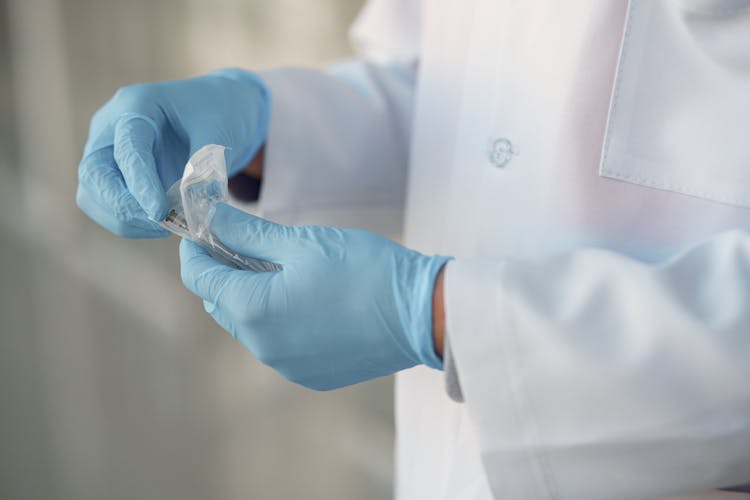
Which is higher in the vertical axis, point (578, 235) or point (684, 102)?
point (684, 102)

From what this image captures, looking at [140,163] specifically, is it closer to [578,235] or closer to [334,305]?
[334,305]

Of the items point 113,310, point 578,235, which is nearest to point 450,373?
point 578,235

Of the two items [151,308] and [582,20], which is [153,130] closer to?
[582,20]

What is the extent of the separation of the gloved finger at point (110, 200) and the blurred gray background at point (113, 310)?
0.56m

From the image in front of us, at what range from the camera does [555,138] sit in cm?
71

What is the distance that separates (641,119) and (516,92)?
0.47 ft

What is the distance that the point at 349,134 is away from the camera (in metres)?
1.01

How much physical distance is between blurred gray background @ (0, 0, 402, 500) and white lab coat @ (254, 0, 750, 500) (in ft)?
1.59

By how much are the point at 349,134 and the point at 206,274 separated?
0.43 meters

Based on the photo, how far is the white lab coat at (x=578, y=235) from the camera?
0.53 meters

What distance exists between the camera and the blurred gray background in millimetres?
1230

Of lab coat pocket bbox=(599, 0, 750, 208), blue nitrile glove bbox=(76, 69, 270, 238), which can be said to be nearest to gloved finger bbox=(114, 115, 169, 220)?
blue nitrile glove bbox=(76, 69, 270, 238)

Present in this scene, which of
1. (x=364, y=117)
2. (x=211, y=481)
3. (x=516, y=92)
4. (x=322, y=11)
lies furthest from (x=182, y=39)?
(x=211, y=481)

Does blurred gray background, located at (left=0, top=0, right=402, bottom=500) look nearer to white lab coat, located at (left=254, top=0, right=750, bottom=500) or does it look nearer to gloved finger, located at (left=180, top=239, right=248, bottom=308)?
white lab coat, located at (left=254, top=0, right=750, bottom=500)
